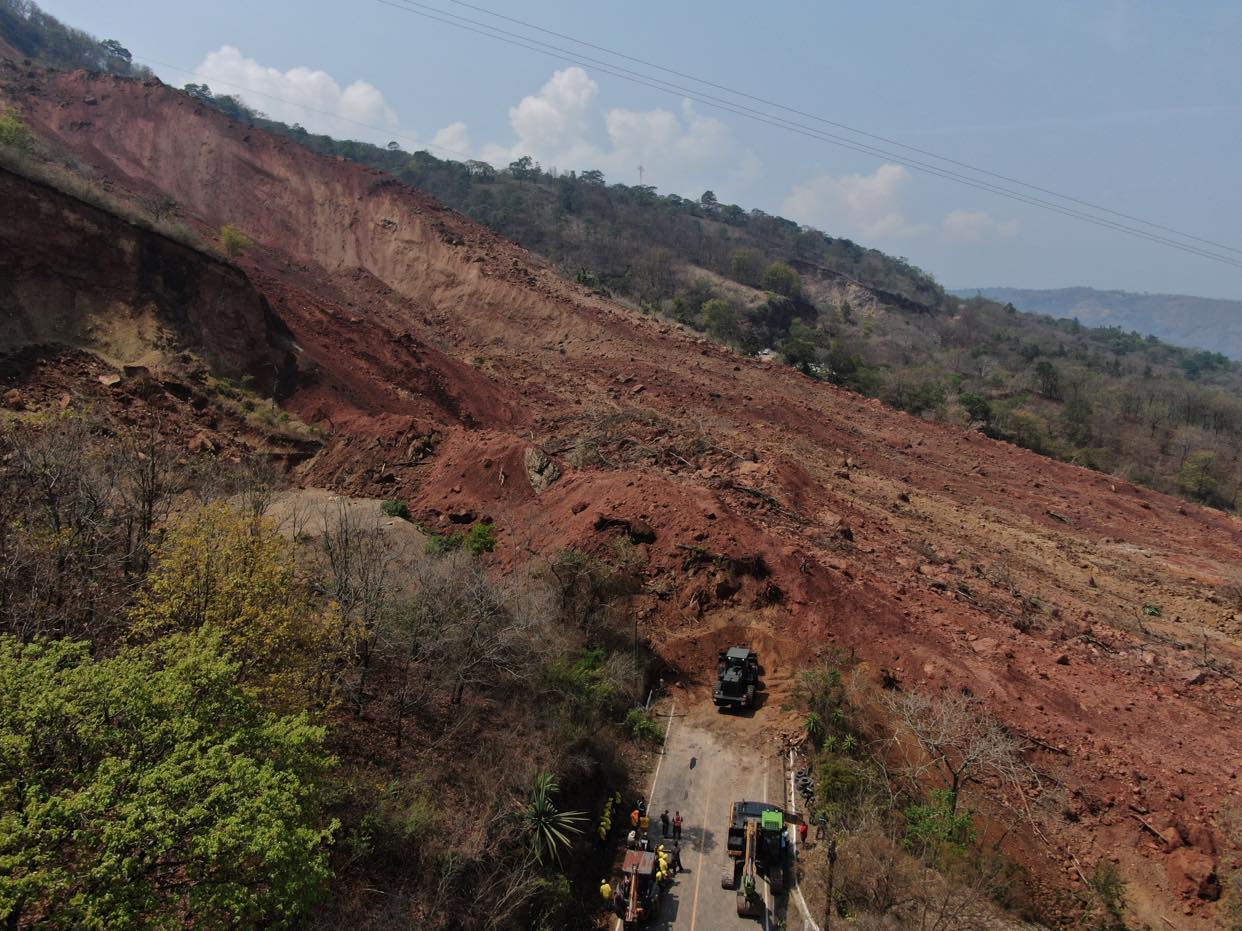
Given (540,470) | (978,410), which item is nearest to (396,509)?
(540,470)

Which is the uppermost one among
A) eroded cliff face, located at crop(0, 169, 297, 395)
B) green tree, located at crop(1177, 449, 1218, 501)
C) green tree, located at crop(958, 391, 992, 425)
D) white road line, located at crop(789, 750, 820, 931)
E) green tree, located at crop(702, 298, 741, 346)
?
green tree, located at crop(702, 298, 741, 346)

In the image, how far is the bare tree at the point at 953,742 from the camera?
14273 millimetres

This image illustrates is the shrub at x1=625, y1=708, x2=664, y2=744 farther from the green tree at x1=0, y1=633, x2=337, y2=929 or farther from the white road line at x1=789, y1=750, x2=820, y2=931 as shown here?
the green tree at x1=0, y1=633, x2=337, y2=929

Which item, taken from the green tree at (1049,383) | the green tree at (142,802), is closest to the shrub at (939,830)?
the green tree at (142,802)

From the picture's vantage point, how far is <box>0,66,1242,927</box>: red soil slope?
1579 cm

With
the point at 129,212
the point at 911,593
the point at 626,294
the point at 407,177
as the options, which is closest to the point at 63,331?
the point at 129,212

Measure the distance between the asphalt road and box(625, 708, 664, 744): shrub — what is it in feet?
0.99

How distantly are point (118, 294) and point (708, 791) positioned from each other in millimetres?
25900

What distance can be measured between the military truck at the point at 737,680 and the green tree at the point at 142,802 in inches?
418

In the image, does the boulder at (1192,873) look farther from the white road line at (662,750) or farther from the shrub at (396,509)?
the shrub at (396,509)

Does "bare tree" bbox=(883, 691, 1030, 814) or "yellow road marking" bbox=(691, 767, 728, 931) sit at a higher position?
"bare tree" bbox=(883, 691, 1030, 814)

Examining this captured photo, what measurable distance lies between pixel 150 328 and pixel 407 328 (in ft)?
58.4

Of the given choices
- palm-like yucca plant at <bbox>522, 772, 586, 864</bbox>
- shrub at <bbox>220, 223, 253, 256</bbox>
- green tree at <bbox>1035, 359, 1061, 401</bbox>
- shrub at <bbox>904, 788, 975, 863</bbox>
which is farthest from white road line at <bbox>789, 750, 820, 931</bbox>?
green tree at <bbox>1035, 359, 1061, 401</bbox>

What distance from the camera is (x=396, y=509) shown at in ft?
77.8
